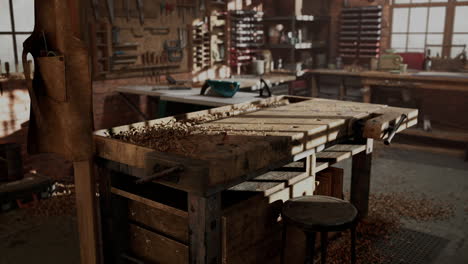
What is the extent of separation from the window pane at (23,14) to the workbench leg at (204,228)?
3.58 meters

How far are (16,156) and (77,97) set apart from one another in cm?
271

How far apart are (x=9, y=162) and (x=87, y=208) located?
243 centimetres

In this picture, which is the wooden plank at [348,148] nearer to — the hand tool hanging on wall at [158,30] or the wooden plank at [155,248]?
the wooden plank at [155,248]

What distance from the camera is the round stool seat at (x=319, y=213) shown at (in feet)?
7.09

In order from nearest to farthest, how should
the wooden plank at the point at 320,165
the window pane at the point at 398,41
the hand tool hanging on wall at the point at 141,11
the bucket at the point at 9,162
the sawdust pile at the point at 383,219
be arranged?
1. the wooden plank at the point at 320,165
2. the sawdust pile at the point at 383,219
3. the bucket at the point at 9,162
4. the hand tool hanging on wall at the point at 141,11
5. the window pane at the point at 398,41

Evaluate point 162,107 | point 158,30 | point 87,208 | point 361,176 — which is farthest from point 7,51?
point 361,176

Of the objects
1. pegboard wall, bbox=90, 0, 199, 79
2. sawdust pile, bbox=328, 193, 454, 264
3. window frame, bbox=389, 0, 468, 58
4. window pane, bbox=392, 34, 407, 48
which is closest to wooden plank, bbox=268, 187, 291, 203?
sawdust pile, bbox=328, 193, 454, 264

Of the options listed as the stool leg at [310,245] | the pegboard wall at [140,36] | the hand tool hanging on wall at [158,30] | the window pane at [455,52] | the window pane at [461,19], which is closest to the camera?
the stool leg at [310,245]

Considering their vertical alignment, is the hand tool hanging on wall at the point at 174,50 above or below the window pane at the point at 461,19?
below

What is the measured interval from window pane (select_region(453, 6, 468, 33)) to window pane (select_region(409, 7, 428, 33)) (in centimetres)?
48

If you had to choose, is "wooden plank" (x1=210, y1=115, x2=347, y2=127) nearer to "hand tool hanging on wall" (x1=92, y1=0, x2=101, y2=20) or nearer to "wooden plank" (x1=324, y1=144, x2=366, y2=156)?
"wooden plank" (x1=324, y1=144, x2=366, y2=156)

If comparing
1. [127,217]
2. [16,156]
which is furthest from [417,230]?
[16,156]

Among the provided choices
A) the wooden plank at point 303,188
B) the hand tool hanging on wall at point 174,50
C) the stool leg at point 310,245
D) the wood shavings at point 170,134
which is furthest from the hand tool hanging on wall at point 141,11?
the stool leg at point 310,245

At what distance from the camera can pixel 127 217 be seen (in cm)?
243
